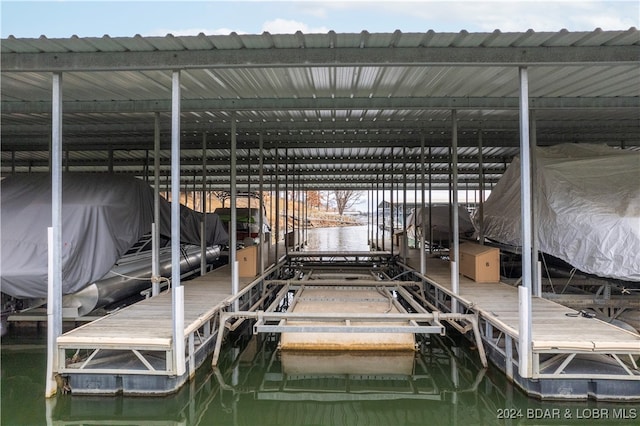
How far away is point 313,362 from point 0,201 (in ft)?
17.2

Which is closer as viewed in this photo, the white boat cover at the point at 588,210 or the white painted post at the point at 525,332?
the white painted post at the point at 525,332

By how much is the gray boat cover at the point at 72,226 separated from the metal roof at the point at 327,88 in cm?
121

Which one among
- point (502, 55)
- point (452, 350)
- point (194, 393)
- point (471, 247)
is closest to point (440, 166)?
point (471, 247)

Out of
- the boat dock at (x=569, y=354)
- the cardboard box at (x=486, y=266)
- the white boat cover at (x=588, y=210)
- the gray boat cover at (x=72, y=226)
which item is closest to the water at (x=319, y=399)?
the boat dock at (x=569, y=354)

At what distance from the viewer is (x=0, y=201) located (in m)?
6.01

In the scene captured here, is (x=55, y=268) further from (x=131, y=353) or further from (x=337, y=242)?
(x=337, y=242)

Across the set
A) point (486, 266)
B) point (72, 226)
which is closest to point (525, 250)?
point (486, 266)

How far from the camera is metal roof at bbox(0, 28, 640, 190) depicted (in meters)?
4.18

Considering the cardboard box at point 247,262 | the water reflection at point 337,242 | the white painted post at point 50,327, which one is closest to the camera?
the white painted post at point 50,327

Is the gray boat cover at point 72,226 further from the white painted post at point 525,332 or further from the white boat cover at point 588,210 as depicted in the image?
the white boat cover at point 588,210

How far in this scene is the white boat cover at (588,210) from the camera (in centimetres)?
554

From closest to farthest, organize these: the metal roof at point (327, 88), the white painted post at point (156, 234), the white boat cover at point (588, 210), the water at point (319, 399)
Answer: the water at point (319, 399)
the metal roof at point (327, 88)
the white boat cover at point (588, 210)
the white painted post at point (156, 234)

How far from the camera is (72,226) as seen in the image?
18.5 ft

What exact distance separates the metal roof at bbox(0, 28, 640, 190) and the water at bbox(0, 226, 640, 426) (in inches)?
143
